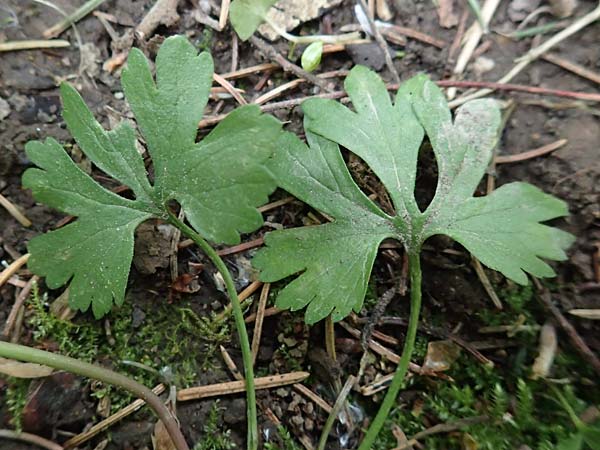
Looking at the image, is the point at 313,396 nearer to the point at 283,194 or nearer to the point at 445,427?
the point at 445,427

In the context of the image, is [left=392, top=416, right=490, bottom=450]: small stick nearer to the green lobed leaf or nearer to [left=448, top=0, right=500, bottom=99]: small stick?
[left=448, top=0, right=500, bottom=99]: small stick

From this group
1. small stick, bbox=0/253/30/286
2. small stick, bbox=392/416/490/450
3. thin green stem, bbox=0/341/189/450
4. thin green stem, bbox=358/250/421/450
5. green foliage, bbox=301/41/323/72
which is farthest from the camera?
green foliage, bbox=301/41/323/72

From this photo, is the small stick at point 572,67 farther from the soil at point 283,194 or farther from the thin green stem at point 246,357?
the thin green stem at point 246,357

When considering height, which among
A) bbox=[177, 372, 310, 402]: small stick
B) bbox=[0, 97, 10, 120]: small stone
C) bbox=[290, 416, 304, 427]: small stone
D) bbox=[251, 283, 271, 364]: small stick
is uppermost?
bbox=[0, 97, 10, 120]: small stone

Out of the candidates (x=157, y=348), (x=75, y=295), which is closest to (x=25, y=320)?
(x=75, y=295)

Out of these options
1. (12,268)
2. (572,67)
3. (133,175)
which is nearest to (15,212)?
(12,268)

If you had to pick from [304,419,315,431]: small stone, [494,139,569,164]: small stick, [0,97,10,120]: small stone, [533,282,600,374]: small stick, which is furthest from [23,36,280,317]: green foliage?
[533,282,600,374]: small stick

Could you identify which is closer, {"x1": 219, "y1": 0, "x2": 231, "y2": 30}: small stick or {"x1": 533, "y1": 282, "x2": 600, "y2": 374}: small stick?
{"x1": 533, "y1": 282, "x2": 600, "y2": 374}: small stick

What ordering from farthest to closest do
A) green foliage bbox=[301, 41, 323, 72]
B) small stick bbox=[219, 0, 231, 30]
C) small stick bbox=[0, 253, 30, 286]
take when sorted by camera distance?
small stick bbox=[219, 0, 231, 30] < green foliage bbox=[301, 41, 323, 72] < small stick bbox=[0, 253, 30, 286]
